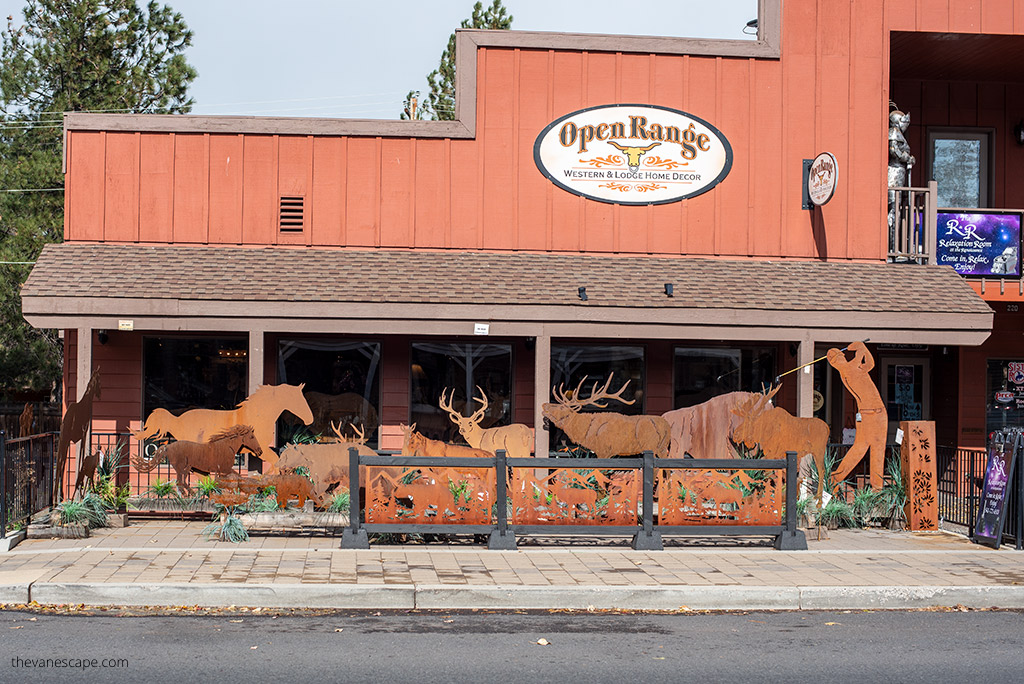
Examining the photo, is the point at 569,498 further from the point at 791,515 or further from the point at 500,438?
the point at 500,438

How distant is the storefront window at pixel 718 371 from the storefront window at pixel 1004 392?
4.23m

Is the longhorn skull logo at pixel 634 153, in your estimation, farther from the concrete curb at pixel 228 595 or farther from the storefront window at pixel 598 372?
the concrete curb at pixel 228 595

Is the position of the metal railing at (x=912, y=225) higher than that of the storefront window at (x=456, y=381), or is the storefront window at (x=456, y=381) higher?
the metal railing at (x=912, y=225)

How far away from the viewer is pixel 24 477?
11.7m

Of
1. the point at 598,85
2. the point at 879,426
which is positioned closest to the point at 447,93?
the point at 598,85

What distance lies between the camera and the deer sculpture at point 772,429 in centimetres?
1266

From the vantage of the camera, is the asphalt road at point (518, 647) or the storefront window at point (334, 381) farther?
the storefront window at point (334, 381)

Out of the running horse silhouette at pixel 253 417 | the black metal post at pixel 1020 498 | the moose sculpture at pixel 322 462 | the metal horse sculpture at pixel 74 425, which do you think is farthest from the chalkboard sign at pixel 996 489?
the metal horse sculpture at pixel 74 425

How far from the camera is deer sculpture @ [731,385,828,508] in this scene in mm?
12664

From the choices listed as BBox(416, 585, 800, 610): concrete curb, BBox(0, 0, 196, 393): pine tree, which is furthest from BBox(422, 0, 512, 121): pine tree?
BBox(416, 585, 800, 610): concrete curb

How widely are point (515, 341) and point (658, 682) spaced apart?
29.9 feet

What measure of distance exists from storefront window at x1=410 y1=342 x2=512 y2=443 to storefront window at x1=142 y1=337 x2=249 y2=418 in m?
2.42

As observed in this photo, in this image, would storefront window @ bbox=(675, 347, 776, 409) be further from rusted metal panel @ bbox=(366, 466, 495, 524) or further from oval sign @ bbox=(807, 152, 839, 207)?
rusted metal panel @ bbox=(366, 466, 495, 524)

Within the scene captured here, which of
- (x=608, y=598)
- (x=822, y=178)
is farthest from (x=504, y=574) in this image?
(x=822, y=178)
